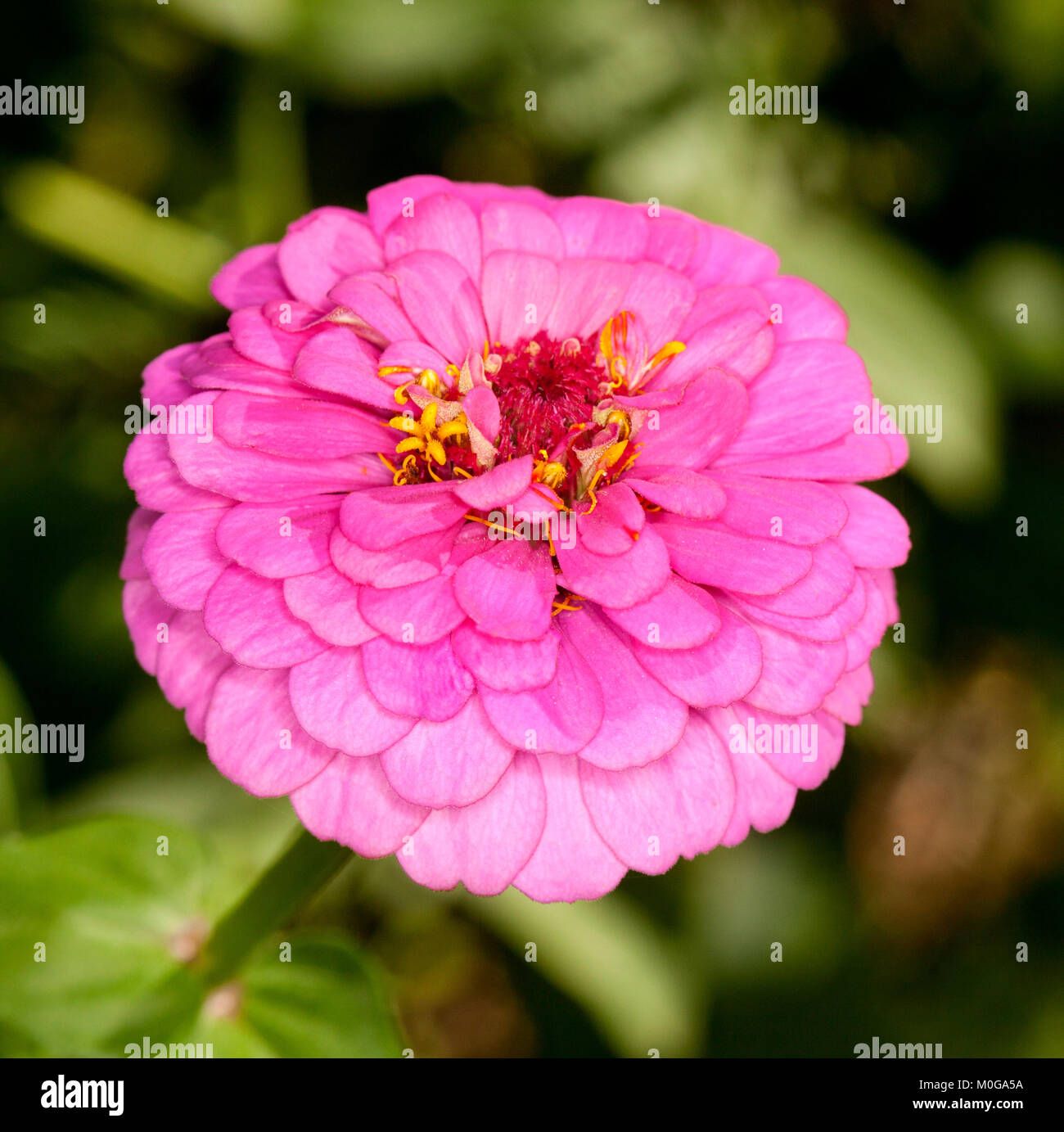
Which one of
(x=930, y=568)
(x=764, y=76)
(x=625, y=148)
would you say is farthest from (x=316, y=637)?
(x=930, y=568)

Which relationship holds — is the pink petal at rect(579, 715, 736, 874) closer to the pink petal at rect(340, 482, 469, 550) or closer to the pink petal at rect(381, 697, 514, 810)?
the pink petal at rect(381, 697, 514, 810)

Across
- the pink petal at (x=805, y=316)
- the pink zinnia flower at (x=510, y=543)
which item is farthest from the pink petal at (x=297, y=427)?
the pink petal at (x=805, y=316)

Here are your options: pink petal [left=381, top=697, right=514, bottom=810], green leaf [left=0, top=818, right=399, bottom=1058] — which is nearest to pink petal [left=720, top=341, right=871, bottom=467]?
pink petal [left=381, top=697, right=514, bottom=810]

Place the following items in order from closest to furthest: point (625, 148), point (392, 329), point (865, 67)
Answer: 1. point (392, 329)
2. point (625, 148)
3. point (865, 67)

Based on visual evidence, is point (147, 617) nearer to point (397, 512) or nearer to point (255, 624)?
point (255, 624)
